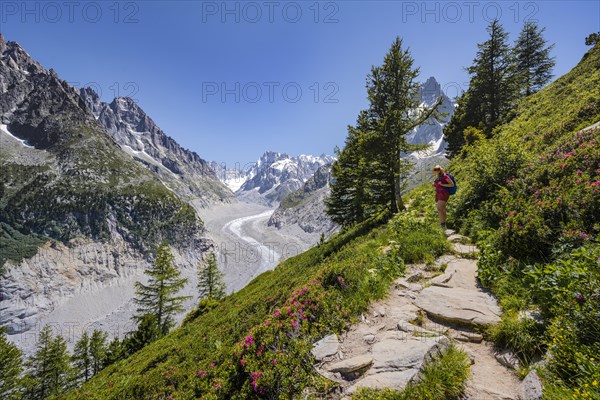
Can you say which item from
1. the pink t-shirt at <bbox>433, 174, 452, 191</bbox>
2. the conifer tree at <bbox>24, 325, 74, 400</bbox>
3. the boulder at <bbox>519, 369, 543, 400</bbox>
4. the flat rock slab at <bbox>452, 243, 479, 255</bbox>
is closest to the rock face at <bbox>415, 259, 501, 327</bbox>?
the flat rock slab at <bbox>452, 243, 479, 255</bbox>

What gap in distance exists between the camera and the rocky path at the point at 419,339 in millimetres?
3484

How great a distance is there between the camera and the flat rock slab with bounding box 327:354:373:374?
13.3 feet

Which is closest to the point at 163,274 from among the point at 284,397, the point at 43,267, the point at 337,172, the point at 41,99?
the point at 337,172

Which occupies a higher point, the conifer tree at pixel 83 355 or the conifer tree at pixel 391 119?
the conifer tree at pixel 391 119

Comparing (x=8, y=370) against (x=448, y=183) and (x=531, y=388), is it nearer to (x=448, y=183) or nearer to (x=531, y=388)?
(x=531, y=388)

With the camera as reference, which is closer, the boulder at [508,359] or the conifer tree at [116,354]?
the boulder at [508,359]

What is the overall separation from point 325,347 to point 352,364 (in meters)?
0.81

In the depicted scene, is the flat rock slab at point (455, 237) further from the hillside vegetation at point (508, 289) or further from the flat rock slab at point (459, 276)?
the flat rock slab at point (459, 276)

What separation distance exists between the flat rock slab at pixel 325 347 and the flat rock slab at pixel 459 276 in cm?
295

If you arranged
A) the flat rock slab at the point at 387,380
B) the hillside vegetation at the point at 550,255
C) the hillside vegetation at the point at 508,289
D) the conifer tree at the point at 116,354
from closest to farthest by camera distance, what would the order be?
the hillside vegetation at the point at 550,255, the hillside vegetation at the point at 508,289, the flat rock slab at the point at 387,380, the conifer tree at the point at 116,354

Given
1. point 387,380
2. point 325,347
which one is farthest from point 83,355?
point 387,380

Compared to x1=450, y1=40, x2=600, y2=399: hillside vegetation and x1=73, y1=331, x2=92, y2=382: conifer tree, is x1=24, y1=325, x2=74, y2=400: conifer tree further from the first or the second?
x1=450, y1=40, x2=600, y2=399: hillside vegetation

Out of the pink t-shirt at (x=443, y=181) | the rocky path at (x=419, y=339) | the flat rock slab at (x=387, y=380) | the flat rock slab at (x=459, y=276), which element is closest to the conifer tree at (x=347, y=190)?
the pink t-shirt at (x=443, y=181)

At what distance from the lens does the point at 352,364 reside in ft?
13.6
